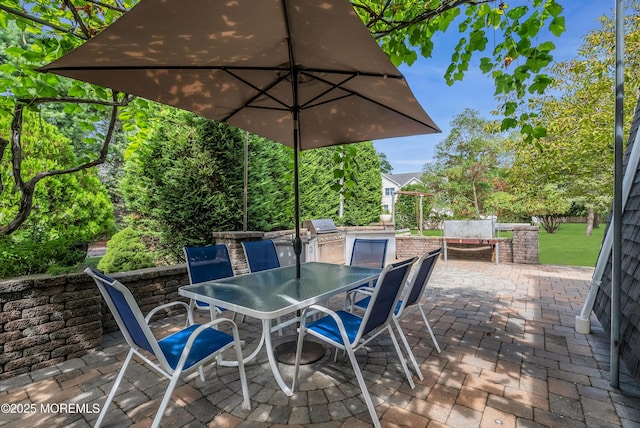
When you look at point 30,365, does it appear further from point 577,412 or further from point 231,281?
point 577,412

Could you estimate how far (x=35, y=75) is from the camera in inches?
108

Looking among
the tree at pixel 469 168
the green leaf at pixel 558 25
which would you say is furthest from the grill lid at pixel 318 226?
the tree at pixel 469 168

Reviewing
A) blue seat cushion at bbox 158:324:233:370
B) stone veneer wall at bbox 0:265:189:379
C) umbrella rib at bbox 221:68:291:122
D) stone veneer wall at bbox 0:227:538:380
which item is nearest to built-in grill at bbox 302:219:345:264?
umbrella rib at bbox 221:68:291:122

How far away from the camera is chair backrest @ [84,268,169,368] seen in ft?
5.16

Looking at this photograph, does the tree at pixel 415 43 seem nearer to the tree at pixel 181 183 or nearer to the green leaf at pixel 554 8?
the green leaf at pixel 554 8

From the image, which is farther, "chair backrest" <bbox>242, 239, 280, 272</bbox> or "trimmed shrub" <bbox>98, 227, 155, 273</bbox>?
"trimmed shrub" <bbox>98, 227, 155, 273</bbox>

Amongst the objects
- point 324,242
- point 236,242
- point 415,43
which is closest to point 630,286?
point 415,43

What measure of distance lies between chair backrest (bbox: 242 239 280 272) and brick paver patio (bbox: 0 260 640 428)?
76 centimetres

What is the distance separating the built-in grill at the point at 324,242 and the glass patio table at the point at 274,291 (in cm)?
343

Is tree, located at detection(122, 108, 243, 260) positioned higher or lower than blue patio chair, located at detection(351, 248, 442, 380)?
higher

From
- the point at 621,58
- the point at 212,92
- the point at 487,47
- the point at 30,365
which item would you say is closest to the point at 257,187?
the point at 212,92

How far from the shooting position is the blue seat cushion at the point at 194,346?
1.80 metres

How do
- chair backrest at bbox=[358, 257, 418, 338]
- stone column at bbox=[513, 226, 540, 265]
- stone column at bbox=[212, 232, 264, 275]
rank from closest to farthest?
chair backrest at bbox=[358, 257, 418, 338] < stone column at bbox=[212, 232, 264, 275] < stone column at bbox=[513, 226, 540, 265]

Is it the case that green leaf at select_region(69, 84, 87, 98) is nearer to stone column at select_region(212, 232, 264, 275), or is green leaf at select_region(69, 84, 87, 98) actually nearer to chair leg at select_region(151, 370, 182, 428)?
stone column at select_region(212, 232, 264, 275)
